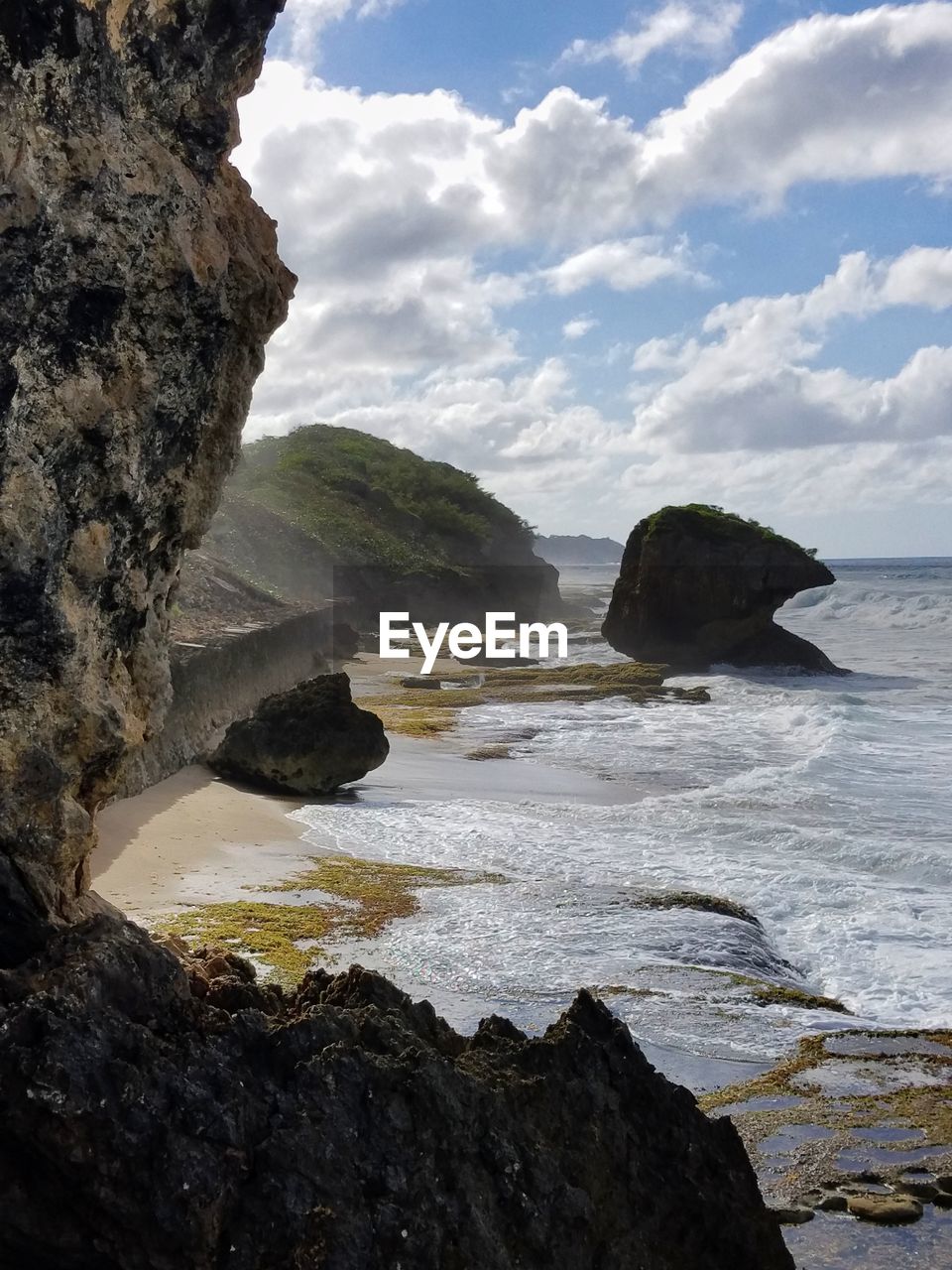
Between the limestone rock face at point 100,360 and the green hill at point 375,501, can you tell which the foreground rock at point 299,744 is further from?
the green hill at point 375,501

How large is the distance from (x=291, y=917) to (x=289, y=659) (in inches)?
528

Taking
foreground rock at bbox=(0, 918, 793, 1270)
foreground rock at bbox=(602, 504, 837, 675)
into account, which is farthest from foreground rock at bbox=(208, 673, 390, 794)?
foreground rock at bbox=(602, 504, 837, 675)

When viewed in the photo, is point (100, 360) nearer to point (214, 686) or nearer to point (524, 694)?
point (214, 686)

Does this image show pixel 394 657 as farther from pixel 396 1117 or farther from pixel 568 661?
pixel 396 1117

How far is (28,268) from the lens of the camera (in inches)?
144

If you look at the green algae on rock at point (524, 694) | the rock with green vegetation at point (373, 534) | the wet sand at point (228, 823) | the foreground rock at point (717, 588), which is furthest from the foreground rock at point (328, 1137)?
the foreground rock at point (717, 588)

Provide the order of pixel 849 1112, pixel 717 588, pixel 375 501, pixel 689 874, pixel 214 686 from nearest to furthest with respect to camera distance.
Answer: pixel 849 1112 → pixel 689 874 → pixel 214 686 → pixel 717 588 → pixel 375 501

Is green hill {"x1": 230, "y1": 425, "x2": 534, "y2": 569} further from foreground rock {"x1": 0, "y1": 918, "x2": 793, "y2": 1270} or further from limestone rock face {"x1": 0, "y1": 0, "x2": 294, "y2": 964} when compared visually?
foreground rock {"x1": 0, "y1": 918, "x2": 793, "y2": 1270}

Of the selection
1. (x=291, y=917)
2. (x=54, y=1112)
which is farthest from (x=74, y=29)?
(x=291, y=917)

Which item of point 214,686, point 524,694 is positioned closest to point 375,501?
point 524,694

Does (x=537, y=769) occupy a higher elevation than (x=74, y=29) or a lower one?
lower

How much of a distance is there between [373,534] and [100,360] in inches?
1664

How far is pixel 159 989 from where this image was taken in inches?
143

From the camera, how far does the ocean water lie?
22.6 feet
